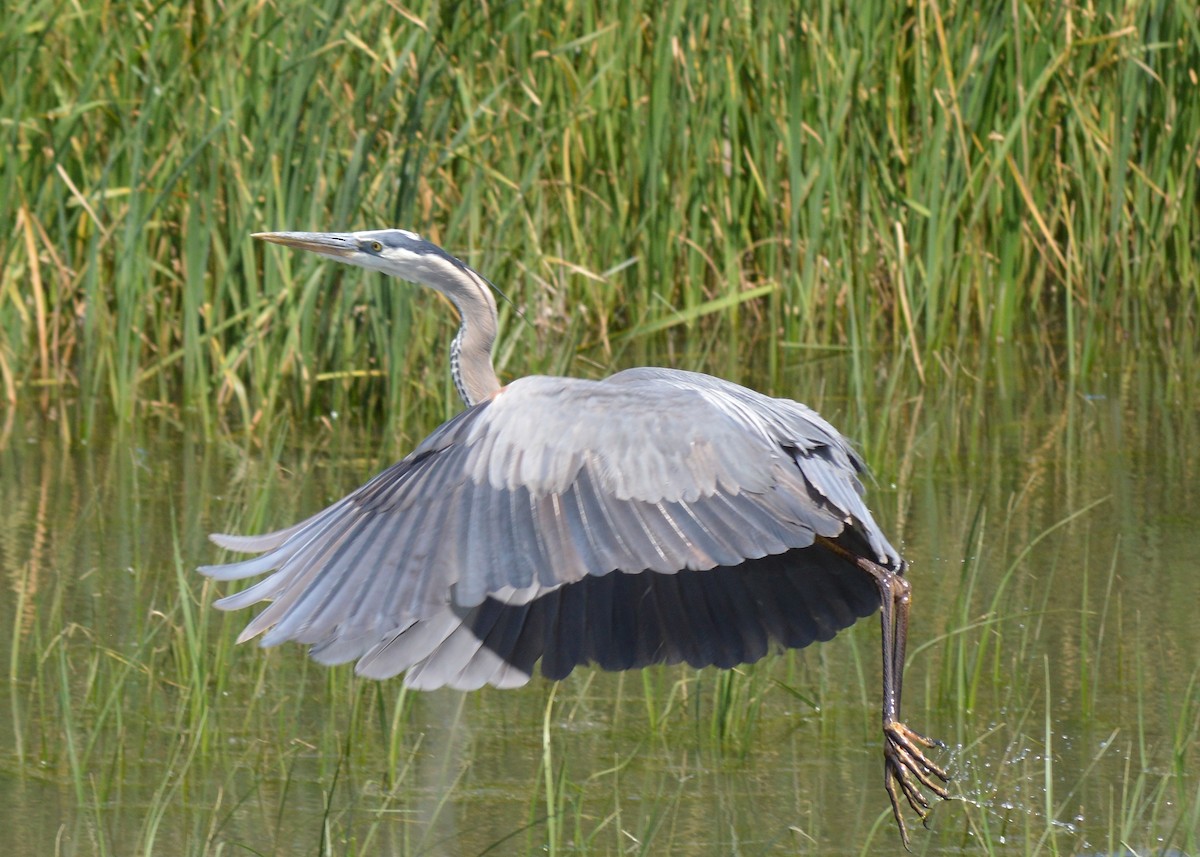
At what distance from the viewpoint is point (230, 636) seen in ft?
13.7

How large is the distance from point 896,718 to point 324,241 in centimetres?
159

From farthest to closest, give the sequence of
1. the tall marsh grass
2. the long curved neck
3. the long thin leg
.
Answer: the tall marsh grass < the long curved neck < the long thin leg

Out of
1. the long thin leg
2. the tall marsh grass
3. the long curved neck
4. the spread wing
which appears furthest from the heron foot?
the tall marsh grass

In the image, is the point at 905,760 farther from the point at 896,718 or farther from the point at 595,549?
the point at 595,549

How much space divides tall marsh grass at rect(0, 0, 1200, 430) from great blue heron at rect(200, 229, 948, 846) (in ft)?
6.82

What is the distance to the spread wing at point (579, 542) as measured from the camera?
2.96 meters

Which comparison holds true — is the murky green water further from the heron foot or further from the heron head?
the heron head

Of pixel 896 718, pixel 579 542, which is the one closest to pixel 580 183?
pixel 896 718

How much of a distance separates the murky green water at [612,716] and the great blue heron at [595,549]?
0.75ft

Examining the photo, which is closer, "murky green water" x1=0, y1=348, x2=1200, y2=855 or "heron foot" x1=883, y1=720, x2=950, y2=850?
"heron foot" x1=883, y1=720, x2=950, y2=850

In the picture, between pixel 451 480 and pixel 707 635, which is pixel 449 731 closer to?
pixel 707 635

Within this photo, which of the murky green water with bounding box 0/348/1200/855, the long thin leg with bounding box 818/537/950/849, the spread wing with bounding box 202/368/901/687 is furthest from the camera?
the murky green water with bounding box 0/348/1200/855

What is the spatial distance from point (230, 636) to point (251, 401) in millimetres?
1946

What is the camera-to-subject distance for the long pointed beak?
4020mm
